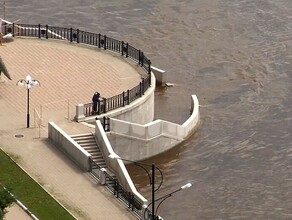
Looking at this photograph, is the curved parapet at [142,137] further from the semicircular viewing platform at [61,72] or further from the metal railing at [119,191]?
the metal railing at [119,191]

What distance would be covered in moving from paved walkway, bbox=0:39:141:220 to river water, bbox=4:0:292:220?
3579 mm

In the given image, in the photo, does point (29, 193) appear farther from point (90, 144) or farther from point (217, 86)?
point (217, 86)

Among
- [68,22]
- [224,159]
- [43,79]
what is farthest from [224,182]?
[68,22]

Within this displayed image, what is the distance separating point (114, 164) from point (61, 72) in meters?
11.7

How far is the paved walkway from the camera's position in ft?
158

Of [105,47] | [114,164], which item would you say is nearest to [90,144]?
[114,164]

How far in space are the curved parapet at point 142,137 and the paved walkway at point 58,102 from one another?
1.63 metres

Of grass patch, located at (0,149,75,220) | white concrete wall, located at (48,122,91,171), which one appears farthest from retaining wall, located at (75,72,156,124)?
grass patch, located at (0,149,75,220)

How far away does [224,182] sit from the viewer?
5369 cm

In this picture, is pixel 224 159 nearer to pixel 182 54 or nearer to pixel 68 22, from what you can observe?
pixel 182 54

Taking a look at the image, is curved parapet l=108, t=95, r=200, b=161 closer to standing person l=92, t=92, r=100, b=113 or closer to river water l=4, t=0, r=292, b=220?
river water l=4, t=0, r=292, b=220

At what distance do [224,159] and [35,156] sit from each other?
10.4 metres

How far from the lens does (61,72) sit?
201 ft

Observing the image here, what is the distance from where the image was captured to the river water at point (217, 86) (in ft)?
172
